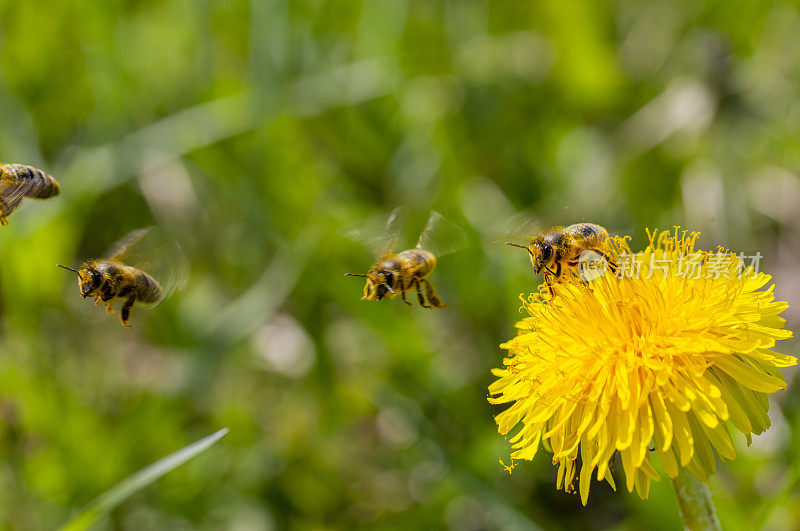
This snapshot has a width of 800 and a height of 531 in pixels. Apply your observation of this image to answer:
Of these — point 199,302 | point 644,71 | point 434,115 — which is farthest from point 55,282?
point 644,71

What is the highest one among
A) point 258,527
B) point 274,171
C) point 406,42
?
point 406,42

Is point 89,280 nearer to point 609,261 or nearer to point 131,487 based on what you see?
point 131,487

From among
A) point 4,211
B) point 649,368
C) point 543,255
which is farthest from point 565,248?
point 4,211

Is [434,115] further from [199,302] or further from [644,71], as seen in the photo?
[199,302]

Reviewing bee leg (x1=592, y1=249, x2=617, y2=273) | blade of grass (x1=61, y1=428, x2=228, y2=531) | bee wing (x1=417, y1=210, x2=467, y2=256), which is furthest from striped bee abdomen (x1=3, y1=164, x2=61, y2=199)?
bee leg (x1=592, y1=249, x2=617, y2=273)

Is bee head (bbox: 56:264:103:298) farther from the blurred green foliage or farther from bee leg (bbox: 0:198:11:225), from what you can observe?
the blurred green foliage

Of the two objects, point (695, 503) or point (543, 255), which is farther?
point (543, 255)
